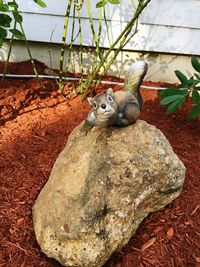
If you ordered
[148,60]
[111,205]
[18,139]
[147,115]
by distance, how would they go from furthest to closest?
[148,60], [147,115], [18,139], [111,205]

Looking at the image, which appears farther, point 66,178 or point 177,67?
point 177,67

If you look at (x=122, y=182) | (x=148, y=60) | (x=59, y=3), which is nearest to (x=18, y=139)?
(x=122, y=182)

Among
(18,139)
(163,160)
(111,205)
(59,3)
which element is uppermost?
(59,3)

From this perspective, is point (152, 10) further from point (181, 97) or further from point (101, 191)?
point (101, 191)

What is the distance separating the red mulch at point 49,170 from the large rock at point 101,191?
0.33ft

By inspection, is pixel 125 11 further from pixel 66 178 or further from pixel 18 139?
pixel 66 178

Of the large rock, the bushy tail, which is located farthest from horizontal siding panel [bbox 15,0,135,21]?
the large rock

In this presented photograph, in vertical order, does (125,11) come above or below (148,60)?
above

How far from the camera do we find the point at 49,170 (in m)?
1.94

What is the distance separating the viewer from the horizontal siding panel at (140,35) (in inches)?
107

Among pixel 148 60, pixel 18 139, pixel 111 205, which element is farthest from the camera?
pixel 148 60

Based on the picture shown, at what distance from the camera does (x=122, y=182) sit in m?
1.51

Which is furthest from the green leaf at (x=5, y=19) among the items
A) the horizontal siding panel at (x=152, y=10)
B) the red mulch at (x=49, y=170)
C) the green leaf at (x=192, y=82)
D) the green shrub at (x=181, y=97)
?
the green leaf at (x=192, y=82)

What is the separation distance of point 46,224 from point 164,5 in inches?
72.6
